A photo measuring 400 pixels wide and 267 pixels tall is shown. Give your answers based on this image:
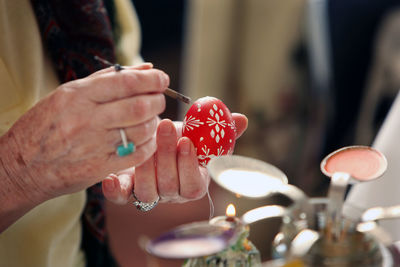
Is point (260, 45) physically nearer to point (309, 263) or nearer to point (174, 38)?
point (174, 38)

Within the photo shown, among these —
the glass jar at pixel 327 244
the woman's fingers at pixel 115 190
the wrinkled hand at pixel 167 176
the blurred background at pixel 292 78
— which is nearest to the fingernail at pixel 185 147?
the wrinkled hand at pixel 167 176

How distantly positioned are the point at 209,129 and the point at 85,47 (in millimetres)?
351

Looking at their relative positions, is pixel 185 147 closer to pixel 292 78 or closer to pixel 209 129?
pixel 209 129

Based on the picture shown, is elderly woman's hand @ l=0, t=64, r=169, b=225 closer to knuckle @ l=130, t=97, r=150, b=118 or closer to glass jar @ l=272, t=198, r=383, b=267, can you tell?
knuckle @ l=130, t=97, r=150, b=118

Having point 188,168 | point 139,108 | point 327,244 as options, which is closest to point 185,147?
point 188,168

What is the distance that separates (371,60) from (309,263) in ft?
5.66

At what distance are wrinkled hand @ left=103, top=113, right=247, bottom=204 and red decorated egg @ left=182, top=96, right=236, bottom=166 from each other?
0.03 metres

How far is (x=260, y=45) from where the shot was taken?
216cm

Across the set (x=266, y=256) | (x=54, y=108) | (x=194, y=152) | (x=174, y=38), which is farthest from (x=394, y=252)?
(x=174, y=38)

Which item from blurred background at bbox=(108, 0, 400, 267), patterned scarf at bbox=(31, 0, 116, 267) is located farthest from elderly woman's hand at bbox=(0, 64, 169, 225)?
blurred background at bbox=(108, 0, 400, 267)

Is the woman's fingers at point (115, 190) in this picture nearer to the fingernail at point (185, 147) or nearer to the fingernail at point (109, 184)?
the fingernail at point (109, 184)

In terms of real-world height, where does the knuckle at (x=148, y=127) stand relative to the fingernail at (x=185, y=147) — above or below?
above

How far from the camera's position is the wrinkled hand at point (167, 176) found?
2.36ft

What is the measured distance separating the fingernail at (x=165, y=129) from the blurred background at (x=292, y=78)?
1282 mm
